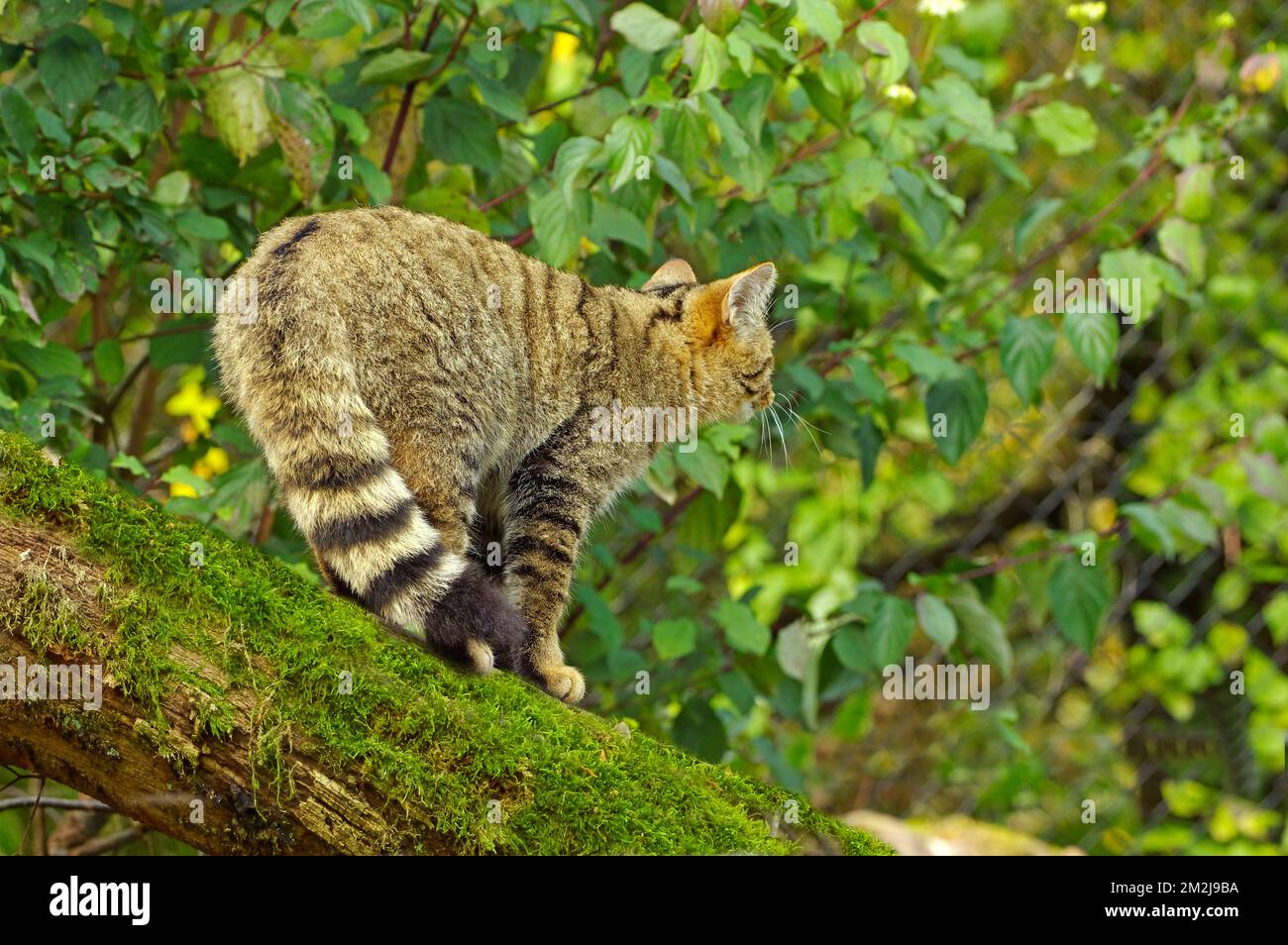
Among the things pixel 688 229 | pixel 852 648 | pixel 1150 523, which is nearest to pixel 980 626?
pixel 852 648

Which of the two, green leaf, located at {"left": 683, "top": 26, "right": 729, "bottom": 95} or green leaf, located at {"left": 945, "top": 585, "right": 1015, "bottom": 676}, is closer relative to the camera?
green leaf, located at {"left": 683, "top": 26, "right": 729, "bottom": 95}

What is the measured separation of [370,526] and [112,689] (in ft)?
2.14

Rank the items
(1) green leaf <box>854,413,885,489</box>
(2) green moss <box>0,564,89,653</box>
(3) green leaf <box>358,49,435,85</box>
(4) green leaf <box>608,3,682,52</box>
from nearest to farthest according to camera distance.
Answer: (2) green moss <box>0,564,89,653</box> < (4) green leaf <box>608,3,682,52</box> < (3) green leaf <box>358,49,435,85</box> < (1) green leaf <box>854,413,885,489</box>

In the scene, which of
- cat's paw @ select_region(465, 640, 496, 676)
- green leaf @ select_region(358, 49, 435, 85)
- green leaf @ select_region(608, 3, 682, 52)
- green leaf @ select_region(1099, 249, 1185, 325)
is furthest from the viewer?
green leaf @ select_region(1099, 249, 1185, 325)

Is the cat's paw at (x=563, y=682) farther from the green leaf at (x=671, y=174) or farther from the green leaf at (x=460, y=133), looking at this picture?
the green leaf at (x=460, y=133)

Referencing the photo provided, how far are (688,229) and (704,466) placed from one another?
642 millimetres

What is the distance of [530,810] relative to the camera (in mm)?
2342

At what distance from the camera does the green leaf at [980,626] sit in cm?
380

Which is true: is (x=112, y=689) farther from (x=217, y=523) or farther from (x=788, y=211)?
(x=788, y=211)

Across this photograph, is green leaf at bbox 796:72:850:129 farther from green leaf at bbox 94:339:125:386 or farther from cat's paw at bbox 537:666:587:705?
green leaf at bbox 94:339:125:386

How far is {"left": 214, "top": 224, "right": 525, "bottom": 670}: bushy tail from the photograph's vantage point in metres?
2.66

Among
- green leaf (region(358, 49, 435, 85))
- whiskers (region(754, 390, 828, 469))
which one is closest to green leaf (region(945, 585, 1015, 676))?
whiskers (region(754, 390, 828, 469))

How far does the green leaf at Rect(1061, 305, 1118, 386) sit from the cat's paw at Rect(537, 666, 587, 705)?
162 centimetres
